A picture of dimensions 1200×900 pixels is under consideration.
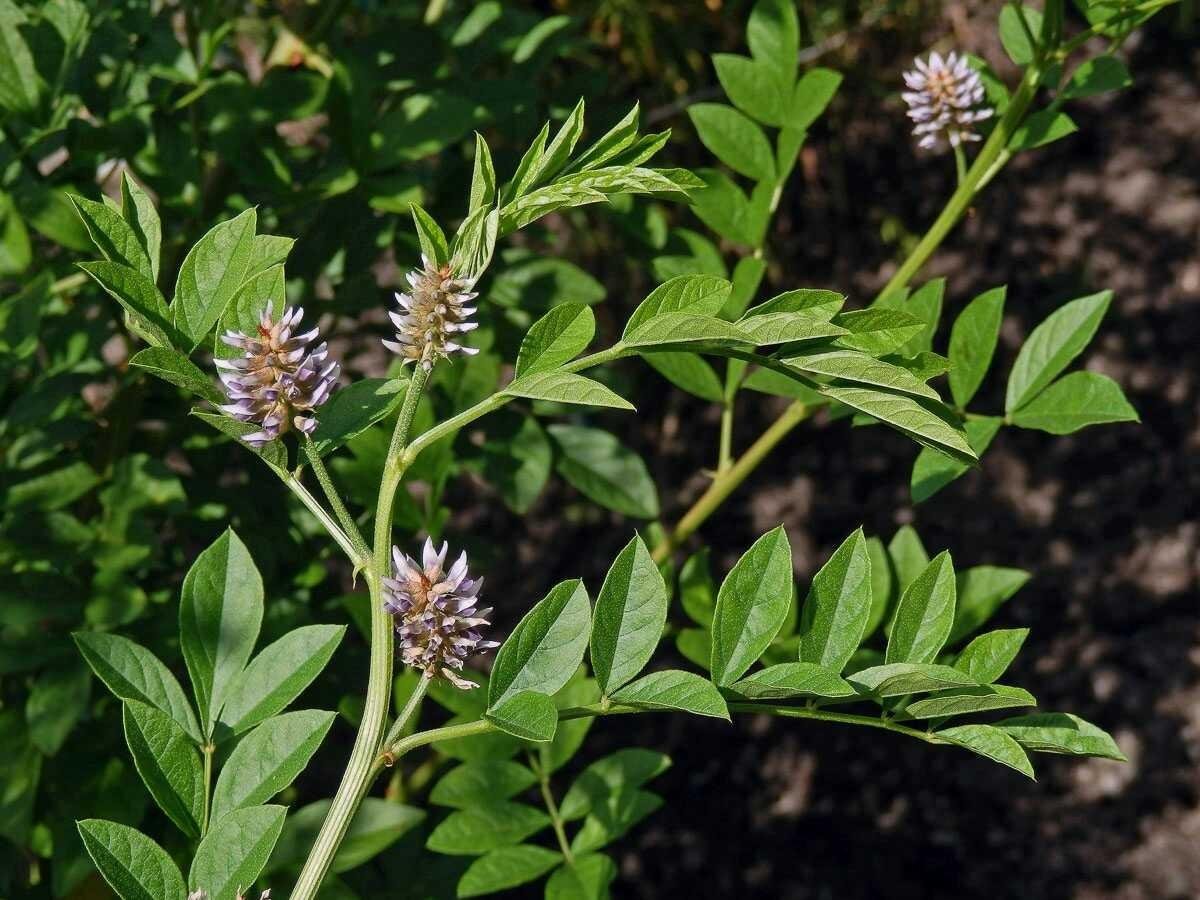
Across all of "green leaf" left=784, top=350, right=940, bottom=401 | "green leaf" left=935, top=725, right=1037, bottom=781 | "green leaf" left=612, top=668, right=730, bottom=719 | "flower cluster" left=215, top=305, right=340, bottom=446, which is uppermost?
"flower cluster" left=215, top=305, right=340, bottom=446

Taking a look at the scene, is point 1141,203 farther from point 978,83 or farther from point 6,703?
point 6,703

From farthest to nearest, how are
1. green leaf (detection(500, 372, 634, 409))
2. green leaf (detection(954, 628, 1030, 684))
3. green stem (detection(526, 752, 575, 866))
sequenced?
green stem (detection(526, 752, 575, 866))
green leaf (detection(954, 628, 1030, 684))
green leaf (detection(500, 372, 634, 409))

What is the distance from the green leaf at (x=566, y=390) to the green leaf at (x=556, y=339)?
0.03 metres

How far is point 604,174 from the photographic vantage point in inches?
25.6

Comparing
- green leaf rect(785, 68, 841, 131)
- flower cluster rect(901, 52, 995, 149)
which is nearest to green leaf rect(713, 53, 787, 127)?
green leaf rect(785, 68, 841, 131)

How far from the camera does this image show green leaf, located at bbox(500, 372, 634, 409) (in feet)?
1.95

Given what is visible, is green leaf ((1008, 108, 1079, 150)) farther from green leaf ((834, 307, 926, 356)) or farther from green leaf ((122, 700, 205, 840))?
green leaf ((122, 700, 205, 840))

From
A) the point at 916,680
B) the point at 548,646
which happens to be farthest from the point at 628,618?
the point at 916,680

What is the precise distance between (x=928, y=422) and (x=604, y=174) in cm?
20

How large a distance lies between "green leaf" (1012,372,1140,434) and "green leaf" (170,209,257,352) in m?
0.57

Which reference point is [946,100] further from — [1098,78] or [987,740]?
[987,740]

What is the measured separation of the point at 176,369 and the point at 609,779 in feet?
1.92

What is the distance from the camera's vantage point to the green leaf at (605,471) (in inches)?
51.9

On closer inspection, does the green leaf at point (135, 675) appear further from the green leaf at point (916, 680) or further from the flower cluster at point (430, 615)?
the green leaf at point (916, 680)
